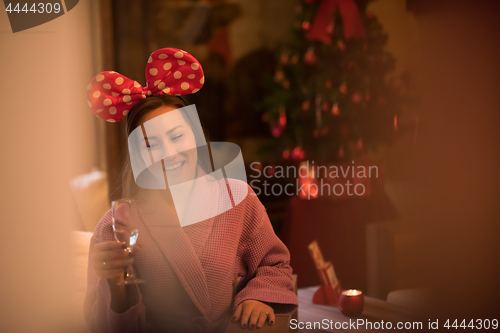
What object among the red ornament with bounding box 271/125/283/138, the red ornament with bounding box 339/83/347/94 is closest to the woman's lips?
the red ornament with bounding box 271/125/283/138

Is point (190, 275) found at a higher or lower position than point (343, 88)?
lower

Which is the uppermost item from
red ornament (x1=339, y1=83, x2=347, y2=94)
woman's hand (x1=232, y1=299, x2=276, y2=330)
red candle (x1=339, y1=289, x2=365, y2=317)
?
red ornament (x1=339, y1=83, x2=347, y2=94)

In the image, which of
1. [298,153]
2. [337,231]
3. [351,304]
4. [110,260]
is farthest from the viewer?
[337,231]

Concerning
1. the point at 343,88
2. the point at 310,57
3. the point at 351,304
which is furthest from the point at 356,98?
the point at 351,304

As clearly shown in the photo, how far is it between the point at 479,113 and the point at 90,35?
0.83 metres

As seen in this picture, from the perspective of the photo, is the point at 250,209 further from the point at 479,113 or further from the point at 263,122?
the point at 479,113

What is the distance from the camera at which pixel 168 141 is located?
0.56 m

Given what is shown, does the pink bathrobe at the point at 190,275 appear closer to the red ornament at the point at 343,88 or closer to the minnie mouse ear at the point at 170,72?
the minnie mouse ear at the point at 170,72

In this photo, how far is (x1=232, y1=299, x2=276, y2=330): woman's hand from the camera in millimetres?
547

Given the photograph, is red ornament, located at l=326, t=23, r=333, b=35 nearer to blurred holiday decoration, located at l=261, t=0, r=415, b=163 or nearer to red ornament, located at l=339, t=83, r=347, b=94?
blurred holiday decoration, located at l=261, t=0, r=415, b=163

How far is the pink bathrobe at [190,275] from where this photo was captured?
22.2 inches

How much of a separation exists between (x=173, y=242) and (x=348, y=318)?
395 mm

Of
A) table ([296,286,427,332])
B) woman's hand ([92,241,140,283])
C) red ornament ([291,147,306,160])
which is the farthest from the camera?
red ornament ([291,147,306,160])

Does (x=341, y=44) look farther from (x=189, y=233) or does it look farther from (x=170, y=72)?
(x=189, y=233)
